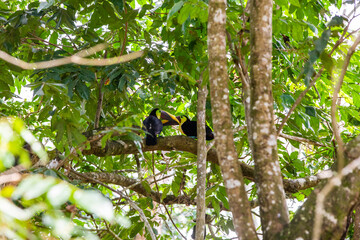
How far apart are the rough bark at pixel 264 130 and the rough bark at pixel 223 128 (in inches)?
2.5

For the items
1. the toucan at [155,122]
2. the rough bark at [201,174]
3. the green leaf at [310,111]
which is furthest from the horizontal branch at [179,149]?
the rough bark at [201,174]

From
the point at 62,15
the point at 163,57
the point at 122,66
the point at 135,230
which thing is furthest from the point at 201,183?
the point at 62,15

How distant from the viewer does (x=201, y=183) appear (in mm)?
2594

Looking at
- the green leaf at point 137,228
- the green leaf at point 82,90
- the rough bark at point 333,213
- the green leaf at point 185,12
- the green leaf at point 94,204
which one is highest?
the green leaf at point 82,90

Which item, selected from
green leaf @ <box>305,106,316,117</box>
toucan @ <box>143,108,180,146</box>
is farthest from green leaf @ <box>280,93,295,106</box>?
toucan @ <box>143,108,180,146</box>

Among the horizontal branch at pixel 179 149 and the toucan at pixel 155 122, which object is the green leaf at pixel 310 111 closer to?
the horizontal branch at pixel 179 149

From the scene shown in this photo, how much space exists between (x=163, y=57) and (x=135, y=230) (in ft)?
4.50

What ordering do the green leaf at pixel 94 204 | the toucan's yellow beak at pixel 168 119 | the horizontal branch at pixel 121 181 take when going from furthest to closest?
the toucan's yellow beak at pixel 168 119, the horizontal branch at pixel 121 181, the green leaf at pixel 94 204

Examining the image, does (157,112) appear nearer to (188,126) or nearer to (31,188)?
(188,126)

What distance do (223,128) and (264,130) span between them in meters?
0.15

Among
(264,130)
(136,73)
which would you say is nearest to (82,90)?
(136,73)

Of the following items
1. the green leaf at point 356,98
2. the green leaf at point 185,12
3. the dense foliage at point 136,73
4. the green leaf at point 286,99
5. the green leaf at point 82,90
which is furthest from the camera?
the green leaf at point 356,98

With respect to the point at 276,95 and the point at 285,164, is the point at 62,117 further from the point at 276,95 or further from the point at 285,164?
the point at 285,164

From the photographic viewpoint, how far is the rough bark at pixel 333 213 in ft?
4.16
